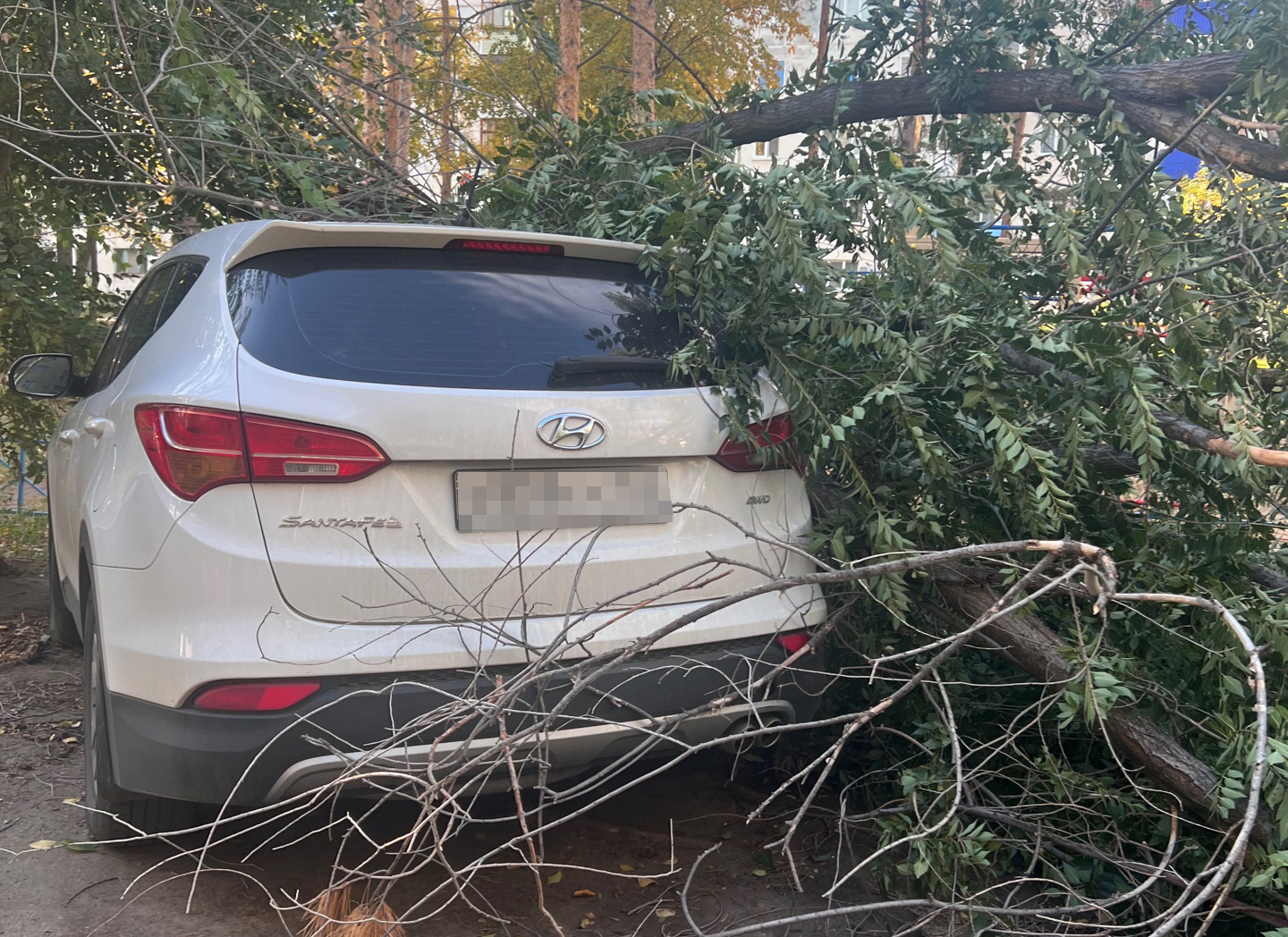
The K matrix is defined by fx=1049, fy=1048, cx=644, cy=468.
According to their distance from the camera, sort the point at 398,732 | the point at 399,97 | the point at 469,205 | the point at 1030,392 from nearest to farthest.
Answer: the point at 398,732
the point at 1030,392
the point at 469,205
the point at 399,97

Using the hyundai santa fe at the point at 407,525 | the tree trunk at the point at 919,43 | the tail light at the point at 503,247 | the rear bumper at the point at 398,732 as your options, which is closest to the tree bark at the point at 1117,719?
the hyundai santa fe at the point at 407,525

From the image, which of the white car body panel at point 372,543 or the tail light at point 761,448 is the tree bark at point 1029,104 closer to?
the tail light at point 761,448

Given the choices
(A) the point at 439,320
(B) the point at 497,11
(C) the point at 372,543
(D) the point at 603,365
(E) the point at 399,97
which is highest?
(B) the point at 497,11

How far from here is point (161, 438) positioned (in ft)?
8.38

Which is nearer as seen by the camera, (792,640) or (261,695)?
(261,695)

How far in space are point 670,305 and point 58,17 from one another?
3936 millimetres

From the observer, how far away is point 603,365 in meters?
2.83

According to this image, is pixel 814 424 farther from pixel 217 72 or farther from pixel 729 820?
pixel 217 72

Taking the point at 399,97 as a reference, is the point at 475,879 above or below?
below

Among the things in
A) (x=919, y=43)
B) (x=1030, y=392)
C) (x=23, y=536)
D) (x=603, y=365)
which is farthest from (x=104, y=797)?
(x=23, y=536)

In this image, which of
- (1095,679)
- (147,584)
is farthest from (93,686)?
(1095,679)

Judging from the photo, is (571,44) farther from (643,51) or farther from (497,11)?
(497,11)

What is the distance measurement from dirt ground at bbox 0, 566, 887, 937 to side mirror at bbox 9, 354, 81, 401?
1399mm

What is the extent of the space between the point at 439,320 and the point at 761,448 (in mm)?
939
